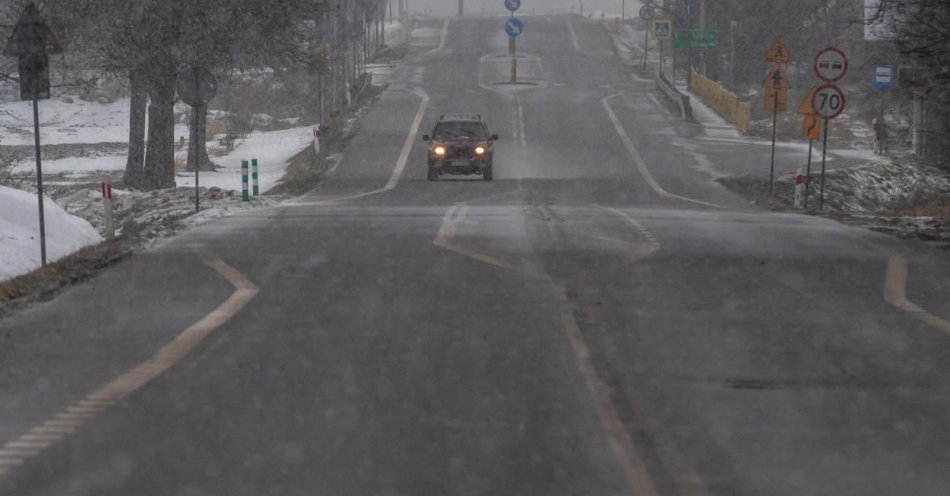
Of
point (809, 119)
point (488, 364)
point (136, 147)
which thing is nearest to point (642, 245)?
point (488, 364)

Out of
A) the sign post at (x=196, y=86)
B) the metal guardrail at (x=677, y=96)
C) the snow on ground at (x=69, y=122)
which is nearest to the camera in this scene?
the sign post at (x=196, y=86)

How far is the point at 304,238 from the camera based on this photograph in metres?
17.2

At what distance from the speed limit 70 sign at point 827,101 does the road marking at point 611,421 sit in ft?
48.2

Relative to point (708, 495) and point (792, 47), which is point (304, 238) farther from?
point (792, 47)

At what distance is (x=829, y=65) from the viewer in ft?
79.0

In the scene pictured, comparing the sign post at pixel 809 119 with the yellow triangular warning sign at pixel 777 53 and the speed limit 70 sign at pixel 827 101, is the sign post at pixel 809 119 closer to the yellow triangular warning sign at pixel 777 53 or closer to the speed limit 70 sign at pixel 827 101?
the speed limit 70 sign at pixel 827 101

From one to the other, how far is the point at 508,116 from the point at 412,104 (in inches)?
201

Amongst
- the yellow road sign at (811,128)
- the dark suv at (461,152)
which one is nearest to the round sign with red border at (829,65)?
the yellow road sign at (811,128)

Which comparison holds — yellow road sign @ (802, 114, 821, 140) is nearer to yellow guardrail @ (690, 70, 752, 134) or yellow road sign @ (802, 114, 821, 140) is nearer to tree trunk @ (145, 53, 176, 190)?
tree trunk @ (145, 53, 176, 190)

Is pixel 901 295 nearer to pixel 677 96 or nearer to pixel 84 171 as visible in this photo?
pixel 84 171

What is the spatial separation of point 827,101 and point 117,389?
60.7ft

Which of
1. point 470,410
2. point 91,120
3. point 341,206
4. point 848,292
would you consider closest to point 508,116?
point 341,206

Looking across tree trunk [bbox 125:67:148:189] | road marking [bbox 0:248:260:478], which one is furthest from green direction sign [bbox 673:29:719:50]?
road marking [bbox 0:248:260:478]

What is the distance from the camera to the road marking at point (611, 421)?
6234 mm
